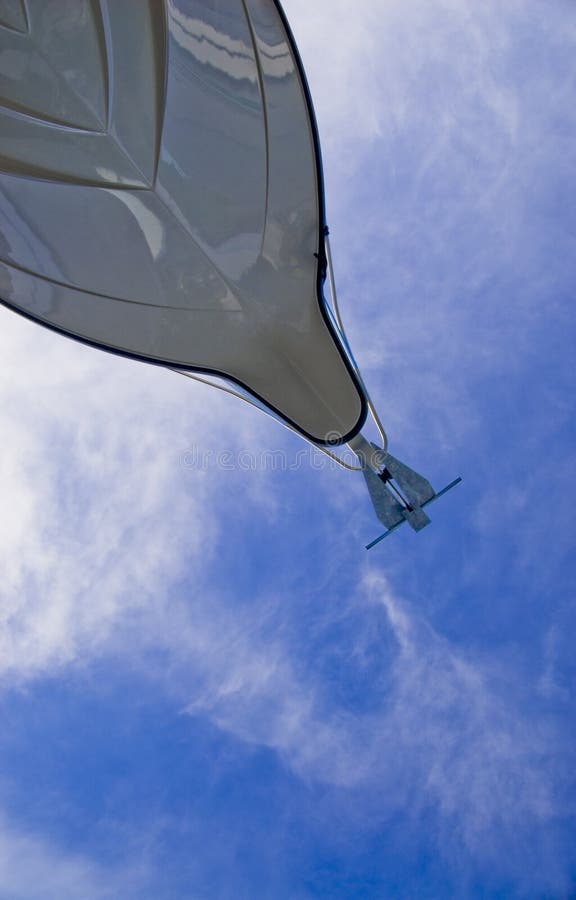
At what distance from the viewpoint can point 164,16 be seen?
402 inches

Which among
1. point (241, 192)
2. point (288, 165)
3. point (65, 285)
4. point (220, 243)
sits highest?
point (288, 165)

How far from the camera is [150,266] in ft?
36.8

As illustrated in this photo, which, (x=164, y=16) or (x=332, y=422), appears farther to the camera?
(x=332, y=422)

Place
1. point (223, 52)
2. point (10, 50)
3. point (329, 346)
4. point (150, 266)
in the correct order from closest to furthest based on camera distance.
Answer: point (10, 50) < point (223, 52) < point (150, 266) < point (329, 346)

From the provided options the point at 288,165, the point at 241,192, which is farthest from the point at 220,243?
the point at 288,165

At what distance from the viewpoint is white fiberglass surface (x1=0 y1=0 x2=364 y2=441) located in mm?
10141

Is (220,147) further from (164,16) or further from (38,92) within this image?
(38,92)

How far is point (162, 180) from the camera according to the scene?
10789mm

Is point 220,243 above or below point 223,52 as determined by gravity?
below

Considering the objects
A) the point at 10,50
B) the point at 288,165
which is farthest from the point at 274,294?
the point at 10,50

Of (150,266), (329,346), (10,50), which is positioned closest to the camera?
(10,50)

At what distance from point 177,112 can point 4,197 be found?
275 centimetres

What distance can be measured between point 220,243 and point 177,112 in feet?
6.30

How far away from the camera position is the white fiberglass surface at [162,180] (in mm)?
10141
